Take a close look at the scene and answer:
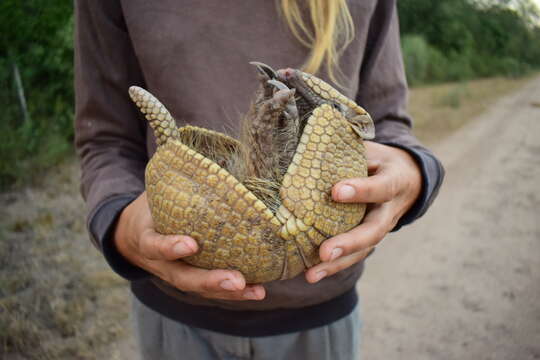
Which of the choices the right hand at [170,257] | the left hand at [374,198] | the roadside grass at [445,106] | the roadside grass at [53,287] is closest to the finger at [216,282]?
the right hand at [170,257]

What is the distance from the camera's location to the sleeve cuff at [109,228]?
94cm

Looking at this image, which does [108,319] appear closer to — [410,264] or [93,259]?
[93,259]

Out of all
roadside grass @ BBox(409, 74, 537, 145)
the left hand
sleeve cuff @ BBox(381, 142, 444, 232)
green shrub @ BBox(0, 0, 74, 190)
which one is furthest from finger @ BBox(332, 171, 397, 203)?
roadside grass @ BBox(409, 74, 537, 145)

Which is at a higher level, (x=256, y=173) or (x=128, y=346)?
(x=256, y=173)

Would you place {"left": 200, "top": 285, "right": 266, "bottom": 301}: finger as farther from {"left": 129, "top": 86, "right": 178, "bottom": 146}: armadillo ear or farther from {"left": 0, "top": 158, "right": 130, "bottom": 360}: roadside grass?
{"left": 0, "top": 158, "right": 130, "bottom": 360}: roadside grass

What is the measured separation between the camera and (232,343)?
3.85 feet

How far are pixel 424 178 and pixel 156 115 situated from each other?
0.59 m

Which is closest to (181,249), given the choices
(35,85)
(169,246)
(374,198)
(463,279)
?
(169,246)

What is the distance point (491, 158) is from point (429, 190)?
4.91 meters

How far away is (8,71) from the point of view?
320cm

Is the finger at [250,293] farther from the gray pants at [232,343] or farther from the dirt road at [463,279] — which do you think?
the dirt road at [463,279]

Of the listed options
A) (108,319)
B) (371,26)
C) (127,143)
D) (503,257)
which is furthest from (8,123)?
(503,257)

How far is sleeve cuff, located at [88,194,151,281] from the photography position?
36.8 inches

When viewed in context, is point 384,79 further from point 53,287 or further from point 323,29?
point 53,287
